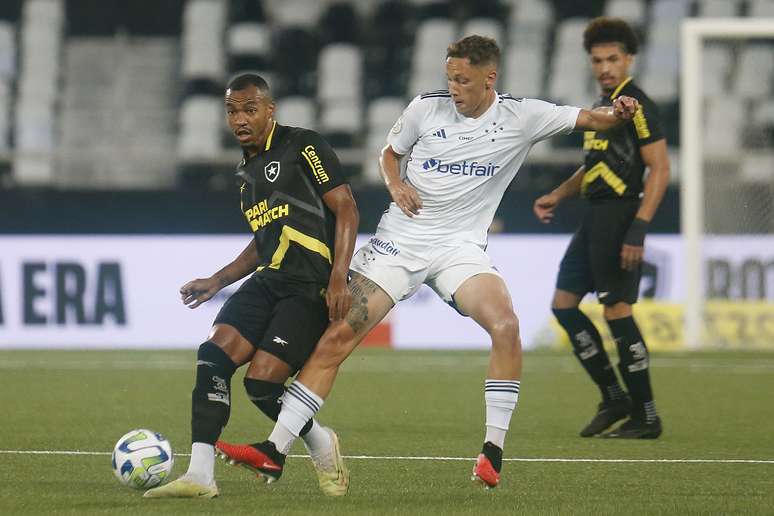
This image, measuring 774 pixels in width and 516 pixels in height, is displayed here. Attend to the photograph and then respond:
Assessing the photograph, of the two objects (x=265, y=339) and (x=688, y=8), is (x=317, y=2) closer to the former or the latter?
(x=688, y=8)

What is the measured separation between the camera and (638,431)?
7.36 meters

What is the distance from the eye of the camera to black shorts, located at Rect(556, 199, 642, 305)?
7.41m

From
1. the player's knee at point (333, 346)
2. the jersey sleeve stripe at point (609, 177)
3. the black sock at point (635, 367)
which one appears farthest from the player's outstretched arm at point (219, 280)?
the black sock at point (635, 367)

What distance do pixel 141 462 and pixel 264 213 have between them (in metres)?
1.03

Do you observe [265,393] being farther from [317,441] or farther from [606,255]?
[606,255]

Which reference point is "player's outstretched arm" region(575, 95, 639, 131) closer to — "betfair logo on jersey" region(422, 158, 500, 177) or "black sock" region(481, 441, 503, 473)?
"betfair logo on jersey" region(422, 158, 500, 177)

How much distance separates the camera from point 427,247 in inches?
227

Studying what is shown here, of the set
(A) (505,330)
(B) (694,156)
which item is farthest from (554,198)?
(B) (694,156)

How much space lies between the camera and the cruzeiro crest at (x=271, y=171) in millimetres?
5520

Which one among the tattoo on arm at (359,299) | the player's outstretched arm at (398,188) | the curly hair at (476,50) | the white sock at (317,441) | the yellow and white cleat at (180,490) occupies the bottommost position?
the yellow and white cleat at (180,490)

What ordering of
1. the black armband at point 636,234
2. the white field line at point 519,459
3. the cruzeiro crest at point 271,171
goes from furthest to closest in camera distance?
the black armband at point 636,234 < the white field line at point 519,459 < the cruzeiro crest at point 271,171

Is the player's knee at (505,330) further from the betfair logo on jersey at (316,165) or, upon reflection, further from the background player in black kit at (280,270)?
the betfair logo on jersey at (316,165)

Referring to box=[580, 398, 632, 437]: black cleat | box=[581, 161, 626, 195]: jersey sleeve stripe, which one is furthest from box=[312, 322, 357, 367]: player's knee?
box=[581, 161, 626, 195]: jersey sleeve stripe

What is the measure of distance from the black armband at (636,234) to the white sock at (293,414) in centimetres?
241
